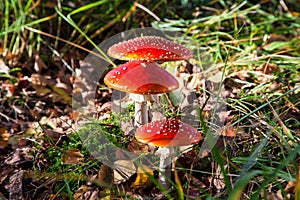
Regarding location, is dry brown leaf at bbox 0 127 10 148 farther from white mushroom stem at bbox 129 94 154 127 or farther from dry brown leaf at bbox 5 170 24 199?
white mushroom stem at bbox 129 94 154 127

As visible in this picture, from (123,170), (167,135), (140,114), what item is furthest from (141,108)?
(167,135)

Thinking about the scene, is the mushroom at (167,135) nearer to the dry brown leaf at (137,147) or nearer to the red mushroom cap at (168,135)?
the red mushroom cap at (168,135)

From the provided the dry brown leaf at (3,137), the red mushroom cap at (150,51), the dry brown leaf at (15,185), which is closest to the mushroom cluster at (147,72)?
the red mushroom cap at (150,51)

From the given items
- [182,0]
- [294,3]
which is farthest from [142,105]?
[294,3]

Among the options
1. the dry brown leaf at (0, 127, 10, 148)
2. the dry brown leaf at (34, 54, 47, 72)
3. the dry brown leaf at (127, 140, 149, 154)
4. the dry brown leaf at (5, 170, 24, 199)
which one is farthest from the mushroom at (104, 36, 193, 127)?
the dry brown leaf at (34, 54, 47, 72)

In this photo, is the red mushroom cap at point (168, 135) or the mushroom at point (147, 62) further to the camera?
the mushroom at point (147, 62)

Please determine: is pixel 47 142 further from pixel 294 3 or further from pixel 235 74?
pixel 294 3
